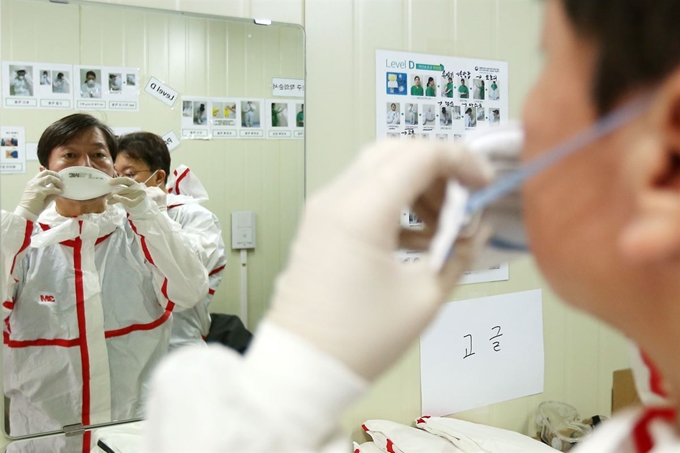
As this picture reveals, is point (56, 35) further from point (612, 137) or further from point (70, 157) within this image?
point (612, 137)

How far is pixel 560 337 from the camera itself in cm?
173

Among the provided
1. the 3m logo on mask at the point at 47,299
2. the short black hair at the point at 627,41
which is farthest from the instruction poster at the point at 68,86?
the short black hair at the point at 627,41

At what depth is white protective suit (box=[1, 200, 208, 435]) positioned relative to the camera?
1.13 metres

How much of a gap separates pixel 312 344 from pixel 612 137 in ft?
0.81

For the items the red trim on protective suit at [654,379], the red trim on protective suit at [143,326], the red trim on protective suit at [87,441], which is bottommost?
the red trim on protective suit at [87,441]

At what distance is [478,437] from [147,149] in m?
1.02

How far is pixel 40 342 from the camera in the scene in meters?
1.14

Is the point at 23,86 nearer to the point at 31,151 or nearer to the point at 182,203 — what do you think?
the point at 31,151

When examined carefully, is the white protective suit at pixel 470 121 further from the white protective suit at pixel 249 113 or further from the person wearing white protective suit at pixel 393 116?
the white protective suit at pixel 249 113

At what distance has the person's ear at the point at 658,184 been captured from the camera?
1.14 feet

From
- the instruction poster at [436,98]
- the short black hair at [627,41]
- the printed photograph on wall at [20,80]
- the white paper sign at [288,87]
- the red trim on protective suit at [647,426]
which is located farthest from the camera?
the instruction poster at [436,98]

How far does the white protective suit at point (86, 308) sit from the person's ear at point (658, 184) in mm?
1004

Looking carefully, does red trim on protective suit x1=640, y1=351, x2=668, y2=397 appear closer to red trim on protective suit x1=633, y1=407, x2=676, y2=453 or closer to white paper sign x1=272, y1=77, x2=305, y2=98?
red trim on protective suit x1=633, y1=407, x2=676, y2=453

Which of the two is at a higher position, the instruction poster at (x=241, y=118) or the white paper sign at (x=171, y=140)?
the instruction poster at (x=241, y=118)
